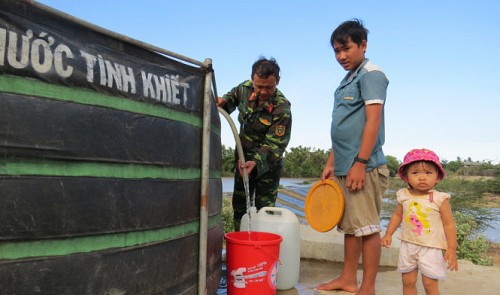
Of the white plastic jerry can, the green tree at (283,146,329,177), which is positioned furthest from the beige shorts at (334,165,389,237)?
the green tree at (283,146,329,177)

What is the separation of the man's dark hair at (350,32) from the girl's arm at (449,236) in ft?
4.19

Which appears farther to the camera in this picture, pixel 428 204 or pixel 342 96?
pixel 342 96

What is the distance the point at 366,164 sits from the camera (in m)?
2.76

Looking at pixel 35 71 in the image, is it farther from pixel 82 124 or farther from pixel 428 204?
pixel 428 204

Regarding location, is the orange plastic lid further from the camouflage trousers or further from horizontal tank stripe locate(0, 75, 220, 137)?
horizontal tank stripe locate(0, 75, 220, 137)

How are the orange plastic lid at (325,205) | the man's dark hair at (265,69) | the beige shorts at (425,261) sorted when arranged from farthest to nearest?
1. the man's dark hair at (265,69)
2. the orange plastic lid at (325,205)
3. the beige shorts at (425,261)

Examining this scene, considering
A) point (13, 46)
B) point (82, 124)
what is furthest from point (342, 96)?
A: point (13, 46)

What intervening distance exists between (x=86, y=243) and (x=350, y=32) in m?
2.21

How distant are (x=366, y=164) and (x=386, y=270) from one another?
1612 millimetres

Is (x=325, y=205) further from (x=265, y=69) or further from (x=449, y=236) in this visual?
(x=265, y=69)

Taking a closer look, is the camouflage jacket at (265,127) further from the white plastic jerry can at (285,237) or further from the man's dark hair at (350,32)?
the man's dark hair at (350,32)

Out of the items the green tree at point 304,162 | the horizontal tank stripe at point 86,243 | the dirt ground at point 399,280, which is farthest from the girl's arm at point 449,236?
the green tree at point 304,162

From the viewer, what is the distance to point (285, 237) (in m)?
3.05

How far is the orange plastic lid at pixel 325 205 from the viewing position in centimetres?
287
